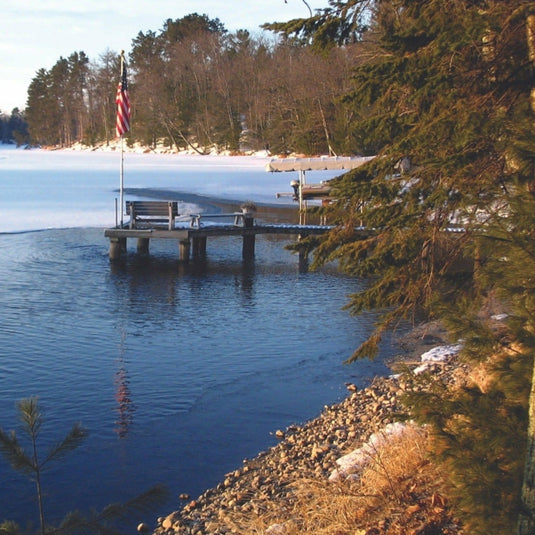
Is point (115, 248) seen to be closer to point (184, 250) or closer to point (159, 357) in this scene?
point (184, 250)

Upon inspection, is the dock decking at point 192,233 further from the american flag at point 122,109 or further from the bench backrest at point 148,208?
the american flag at point 122,109

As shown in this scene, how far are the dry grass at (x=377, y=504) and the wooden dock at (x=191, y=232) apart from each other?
13.5 meters

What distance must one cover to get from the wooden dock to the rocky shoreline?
33.7 feet

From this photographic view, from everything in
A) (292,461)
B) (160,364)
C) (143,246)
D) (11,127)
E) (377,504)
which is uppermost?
(11,127)

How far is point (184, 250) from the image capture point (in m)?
20.3

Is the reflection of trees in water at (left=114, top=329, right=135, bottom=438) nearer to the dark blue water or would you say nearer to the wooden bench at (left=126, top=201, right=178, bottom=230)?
the dark blue water

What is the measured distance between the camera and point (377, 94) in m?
7.53

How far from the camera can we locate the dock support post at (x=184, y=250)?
2028 centimetres

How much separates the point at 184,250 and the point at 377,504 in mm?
15027

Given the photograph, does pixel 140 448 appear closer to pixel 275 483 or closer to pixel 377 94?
pixel 275 483

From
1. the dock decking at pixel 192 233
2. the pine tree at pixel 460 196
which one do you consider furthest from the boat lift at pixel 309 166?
the pine tree at pixel 460 196

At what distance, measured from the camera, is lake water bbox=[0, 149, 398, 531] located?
26.8ft

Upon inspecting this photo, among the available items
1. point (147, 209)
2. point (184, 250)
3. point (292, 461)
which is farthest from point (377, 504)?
point (147, 209)

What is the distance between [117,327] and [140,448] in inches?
208
